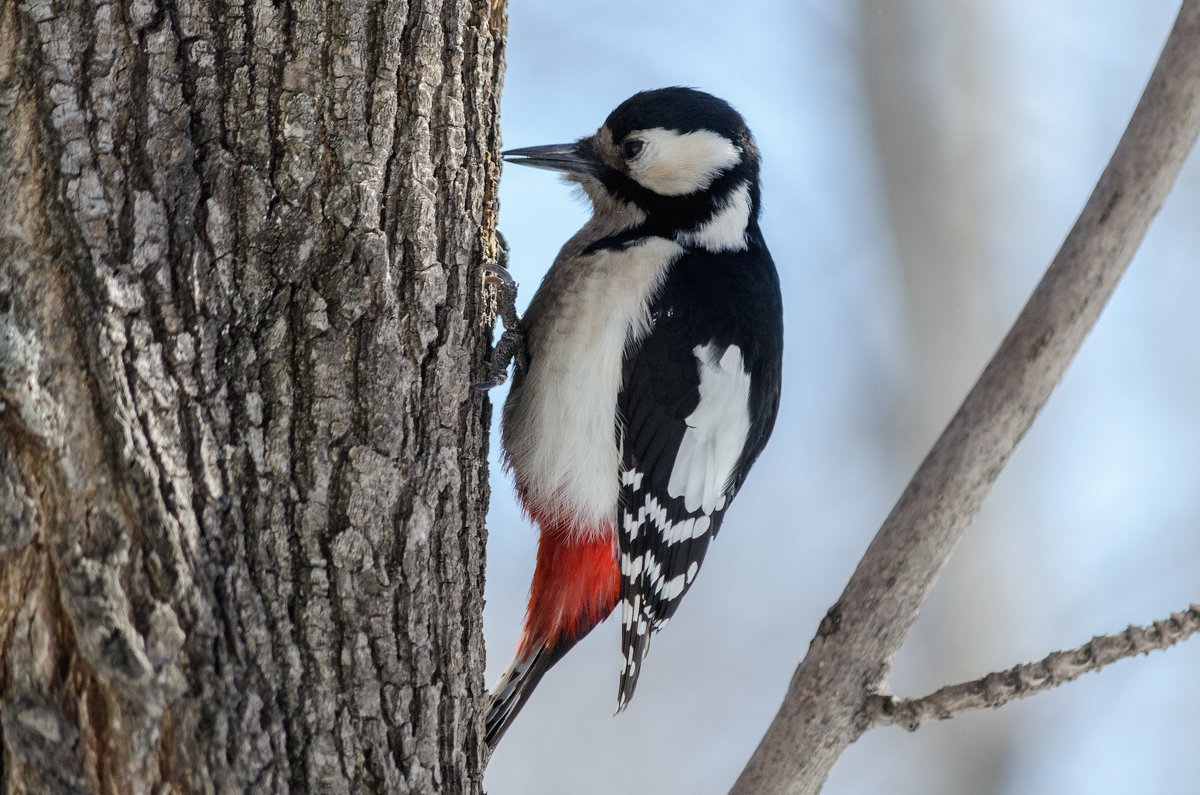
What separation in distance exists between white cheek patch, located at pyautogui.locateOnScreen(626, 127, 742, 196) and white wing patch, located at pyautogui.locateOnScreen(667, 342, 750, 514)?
502mm

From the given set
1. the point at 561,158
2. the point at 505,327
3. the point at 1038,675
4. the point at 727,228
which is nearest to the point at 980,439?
the point at 1038,675

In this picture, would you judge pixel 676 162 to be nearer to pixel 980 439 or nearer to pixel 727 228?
pixel 727 228

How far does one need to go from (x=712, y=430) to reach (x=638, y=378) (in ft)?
0.82

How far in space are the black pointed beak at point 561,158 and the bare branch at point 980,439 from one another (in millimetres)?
1396

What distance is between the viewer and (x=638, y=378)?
2.47 metres

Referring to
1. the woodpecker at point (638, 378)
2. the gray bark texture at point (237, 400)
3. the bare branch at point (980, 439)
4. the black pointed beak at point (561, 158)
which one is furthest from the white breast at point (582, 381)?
the bare branch at point (980, 439)

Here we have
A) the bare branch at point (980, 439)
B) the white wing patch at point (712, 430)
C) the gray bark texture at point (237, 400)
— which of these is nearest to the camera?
the gray bark texture at point (237, 400)

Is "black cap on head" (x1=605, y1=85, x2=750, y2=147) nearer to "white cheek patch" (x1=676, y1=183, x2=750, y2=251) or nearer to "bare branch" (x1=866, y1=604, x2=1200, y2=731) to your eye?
"white cheek patch" (x1=676, y1=183, x2=750, y2=251)

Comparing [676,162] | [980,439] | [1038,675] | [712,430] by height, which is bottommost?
[1038,675]

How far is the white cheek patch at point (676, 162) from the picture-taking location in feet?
9.08

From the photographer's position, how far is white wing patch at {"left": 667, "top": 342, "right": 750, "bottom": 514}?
2533 millimetres

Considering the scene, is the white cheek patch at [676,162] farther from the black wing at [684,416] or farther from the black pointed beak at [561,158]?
the black wing at [684,416]

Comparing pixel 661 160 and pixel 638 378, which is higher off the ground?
pixel 661 160

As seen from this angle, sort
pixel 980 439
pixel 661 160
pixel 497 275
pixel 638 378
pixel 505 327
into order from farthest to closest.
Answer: pixel 661 160 → pixel 638 378 → pixel 505 327 → pixel 497 275 → pixel 980 439
